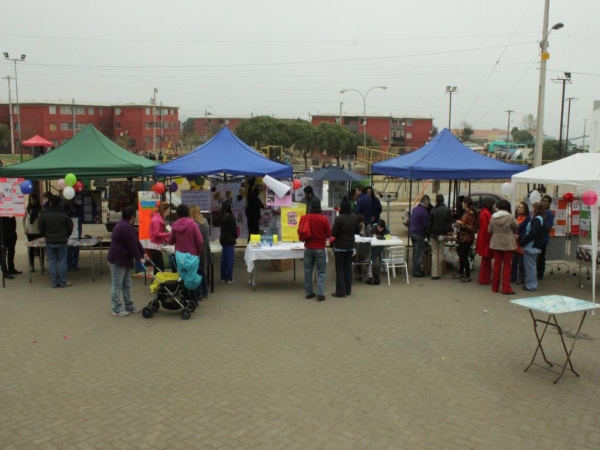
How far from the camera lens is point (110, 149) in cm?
1166

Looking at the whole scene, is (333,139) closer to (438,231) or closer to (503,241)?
(438,231)

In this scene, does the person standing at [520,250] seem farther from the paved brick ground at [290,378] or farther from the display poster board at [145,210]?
the display poster board at [145,210]

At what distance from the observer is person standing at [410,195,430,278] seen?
11.1 m

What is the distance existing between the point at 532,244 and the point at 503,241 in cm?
66

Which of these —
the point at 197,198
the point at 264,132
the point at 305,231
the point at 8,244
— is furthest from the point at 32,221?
the point at 264,132

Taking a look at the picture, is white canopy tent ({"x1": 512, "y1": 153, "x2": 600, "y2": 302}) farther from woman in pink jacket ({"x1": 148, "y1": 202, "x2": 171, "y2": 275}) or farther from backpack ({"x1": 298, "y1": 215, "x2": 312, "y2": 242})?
woman in pink jacket ({"x1": 148, "y1": 202, "x2": 171, "y2": 275})

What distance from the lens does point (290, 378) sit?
5992 mm

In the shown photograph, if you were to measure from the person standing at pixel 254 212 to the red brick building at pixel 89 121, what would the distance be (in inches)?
2322

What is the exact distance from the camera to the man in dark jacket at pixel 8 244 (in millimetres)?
10648

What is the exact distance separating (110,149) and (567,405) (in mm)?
9692

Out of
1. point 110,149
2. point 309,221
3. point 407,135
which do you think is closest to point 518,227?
point 309,221

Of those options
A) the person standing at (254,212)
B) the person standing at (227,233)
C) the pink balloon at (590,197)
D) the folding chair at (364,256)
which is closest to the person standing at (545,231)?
the pink balloon at (590,197)

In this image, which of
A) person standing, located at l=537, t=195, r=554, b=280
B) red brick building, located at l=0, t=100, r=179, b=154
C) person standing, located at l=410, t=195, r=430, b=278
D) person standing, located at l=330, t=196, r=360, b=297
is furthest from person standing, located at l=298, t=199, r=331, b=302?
red brick building, located at l=0, t=100, r=179, b=154

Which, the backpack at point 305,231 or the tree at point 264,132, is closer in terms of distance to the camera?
the backpack at point 305,231
